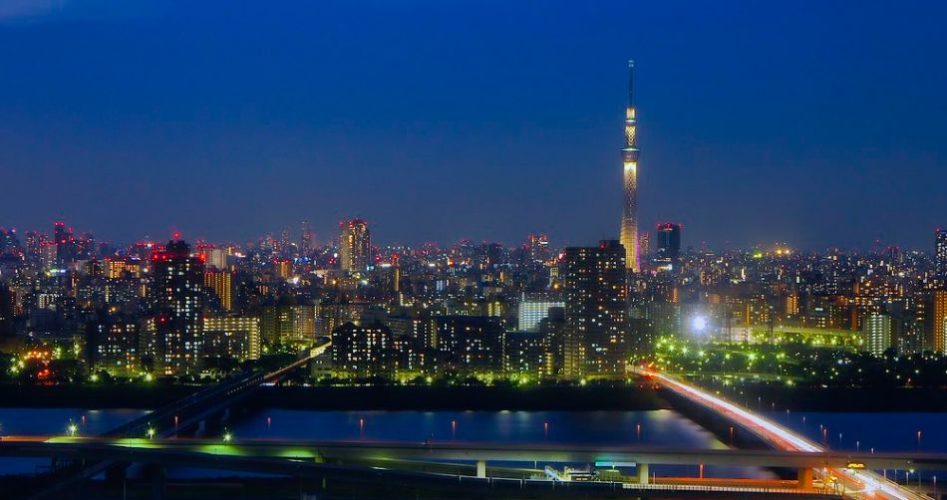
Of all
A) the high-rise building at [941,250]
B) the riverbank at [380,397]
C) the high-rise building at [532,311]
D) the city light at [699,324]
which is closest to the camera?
the riverbank at [380,397]

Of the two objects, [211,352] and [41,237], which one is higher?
[41,237]

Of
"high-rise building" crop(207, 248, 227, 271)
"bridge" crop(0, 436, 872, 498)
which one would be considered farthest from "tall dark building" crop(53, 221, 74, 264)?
"bridge" crop(0, 436, 872, 498)

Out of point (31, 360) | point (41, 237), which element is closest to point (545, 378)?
point (31, 360)

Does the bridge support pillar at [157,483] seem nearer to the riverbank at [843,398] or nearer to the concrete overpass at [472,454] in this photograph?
the concrete overpass at [472,454]

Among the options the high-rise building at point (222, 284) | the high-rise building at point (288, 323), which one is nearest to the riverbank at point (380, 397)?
the high-rise building at point (288, 323)

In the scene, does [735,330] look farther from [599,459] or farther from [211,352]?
[599,459]

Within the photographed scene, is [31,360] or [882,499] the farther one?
[31,360]

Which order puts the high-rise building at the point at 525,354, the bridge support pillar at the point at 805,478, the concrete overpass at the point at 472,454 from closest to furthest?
1. the bridge support pillar at the point at 805,478
2. the concrete overpass at the point at 472,454
3. the high-rise building at the point at 525,354

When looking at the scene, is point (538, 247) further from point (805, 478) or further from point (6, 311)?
point (805, 478)
